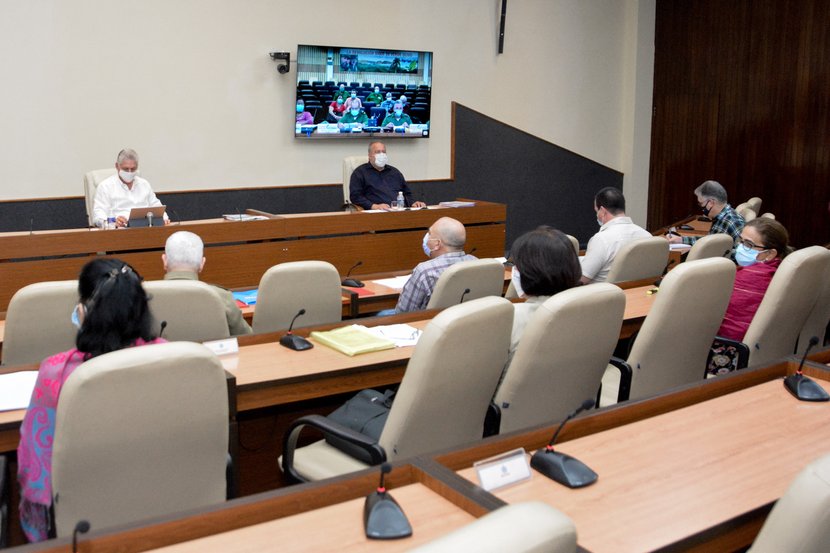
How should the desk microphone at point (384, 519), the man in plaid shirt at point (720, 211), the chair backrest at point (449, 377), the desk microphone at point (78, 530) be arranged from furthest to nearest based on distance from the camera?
the man in plaid shirt at point (720, 211)
the chair backrest at point (449, 377)
the desk microphone at point (384, 519)
the desk microphone at point (78, 530)

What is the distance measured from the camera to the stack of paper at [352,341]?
3275mm

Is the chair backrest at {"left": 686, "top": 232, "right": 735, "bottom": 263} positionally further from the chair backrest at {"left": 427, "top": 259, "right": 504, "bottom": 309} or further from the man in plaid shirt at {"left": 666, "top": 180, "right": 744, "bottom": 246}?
the chair backrest at {"left": 427, "top": 259, "right": 504, "bottom": 309}

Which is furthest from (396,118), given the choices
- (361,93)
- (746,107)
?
(746,107)

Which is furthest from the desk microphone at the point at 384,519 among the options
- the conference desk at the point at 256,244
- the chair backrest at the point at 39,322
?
the conference desk at the point at 256,244

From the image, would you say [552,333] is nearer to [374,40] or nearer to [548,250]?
[548,250]

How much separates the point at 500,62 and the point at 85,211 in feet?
16.7

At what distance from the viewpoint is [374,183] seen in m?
8.23

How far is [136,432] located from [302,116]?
6.81 meters

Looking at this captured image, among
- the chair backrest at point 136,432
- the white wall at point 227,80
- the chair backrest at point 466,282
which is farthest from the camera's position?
the white wall at point 227,80

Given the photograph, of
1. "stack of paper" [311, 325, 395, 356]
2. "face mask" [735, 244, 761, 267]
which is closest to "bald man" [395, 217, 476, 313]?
"stack of paper" [311, 325, 395, 356]

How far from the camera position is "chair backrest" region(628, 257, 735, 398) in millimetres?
3301

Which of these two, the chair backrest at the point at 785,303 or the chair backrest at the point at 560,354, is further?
the chair backrest at the point at 785,303

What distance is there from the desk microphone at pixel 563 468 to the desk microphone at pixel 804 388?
886 millimetres

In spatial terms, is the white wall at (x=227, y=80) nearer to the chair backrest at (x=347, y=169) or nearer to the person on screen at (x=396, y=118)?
the person on screen at (x=396, y=118)
